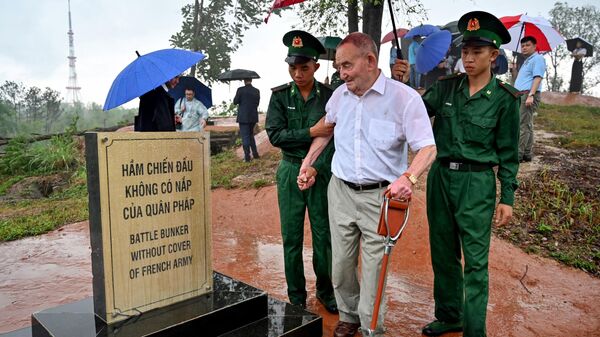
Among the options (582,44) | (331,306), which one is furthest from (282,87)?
(582,44)

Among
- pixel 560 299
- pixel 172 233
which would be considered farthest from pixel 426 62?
pixel 172 233

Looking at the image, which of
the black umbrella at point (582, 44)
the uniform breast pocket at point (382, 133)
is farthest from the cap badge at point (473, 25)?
the black umbrella at point (582, 44)

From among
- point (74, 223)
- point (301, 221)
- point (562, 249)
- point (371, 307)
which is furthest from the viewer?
point (74, 223)

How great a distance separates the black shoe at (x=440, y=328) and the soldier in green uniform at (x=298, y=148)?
825 millimetres

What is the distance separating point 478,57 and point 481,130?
45 centimetres

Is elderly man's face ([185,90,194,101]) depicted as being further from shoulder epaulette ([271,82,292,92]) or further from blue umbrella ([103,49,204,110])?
blue umbrella ([103,49,204,110])

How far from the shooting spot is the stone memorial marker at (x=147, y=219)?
2.57m

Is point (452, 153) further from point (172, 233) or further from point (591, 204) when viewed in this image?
point (591, 204)

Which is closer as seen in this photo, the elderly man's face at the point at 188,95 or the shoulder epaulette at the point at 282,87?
the shoulder epaulette at the point at 282,87

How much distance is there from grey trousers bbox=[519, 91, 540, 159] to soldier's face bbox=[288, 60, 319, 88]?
4.82 meters

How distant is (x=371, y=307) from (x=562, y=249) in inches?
132

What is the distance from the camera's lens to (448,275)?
3.22m

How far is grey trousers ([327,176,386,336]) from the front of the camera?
2.80 meters

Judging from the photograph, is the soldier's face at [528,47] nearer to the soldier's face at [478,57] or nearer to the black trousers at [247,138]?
the soldier's face at [478,57]
